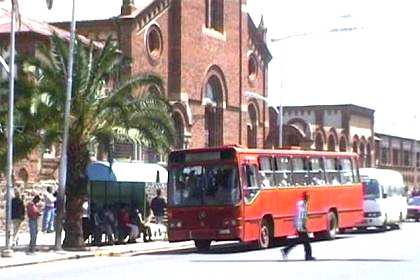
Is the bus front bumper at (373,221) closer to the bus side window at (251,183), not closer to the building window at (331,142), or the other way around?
the bus side window at (251,183)

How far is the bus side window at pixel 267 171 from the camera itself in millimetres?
26328

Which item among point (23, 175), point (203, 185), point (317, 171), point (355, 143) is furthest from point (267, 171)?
point (355, 143)

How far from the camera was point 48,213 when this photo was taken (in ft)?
109

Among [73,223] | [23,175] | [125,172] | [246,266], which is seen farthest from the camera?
[23,175]

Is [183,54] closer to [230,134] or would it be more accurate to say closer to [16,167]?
[230,134]

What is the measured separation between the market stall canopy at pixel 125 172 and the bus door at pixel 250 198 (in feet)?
21.1

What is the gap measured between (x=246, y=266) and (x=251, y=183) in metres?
5.64

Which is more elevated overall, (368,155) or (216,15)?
(216,15)

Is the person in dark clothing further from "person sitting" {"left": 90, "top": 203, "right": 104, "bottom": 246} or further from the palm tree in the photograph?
the palm tree

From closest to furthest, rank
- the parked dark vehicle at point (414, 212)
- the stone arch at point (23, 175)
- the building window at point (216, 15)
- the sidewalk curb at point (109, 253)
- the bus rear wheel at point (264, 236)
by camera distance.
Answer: the sidewalk curb at point (109, 253) → the bus rear wheel at point (264, 236) → the stone arch at point (23, 175) → the parked dark vehicle at point (414, 212) → the building window at point (216, 15)

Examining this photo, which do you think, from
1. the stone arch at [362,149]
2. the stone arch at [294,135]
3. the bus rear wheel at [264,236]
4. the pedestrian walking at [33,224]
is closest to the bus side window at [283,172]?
the bus rear wheel at [264,236]

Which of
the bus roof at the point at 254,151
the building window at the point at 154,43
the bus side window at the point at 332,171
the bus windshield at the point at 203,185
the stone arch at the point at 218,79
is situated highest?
the building window at the point at 154,43

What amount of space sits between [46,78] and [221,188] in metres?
6.14

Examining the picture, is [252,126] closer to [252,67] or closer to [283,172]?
[252,67]
